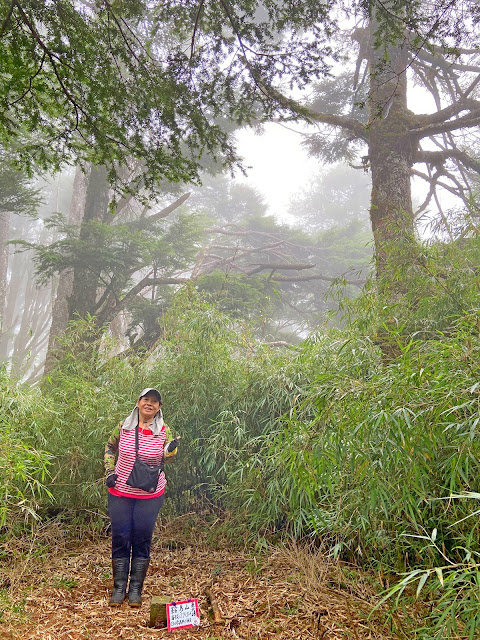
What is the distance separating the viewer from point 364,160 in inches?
220

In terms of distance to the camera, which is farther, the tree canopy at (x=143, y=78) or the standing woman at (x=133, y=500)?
the standing woman at (x=133, y=500)

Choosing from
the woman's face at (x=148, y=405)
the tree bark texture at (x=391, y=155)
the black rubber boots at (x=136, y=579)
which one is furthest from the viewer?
the tree bark texture at (x=391, y=155)

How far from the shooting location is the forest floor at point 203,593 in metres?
2.42

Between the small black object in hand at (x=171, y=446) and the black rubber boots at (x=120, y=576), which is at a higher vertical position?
the small black object in hand at (x=171, y=446)

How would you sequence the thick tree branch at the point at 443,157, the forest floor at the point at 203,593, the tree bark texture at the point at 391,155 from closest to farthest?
the forest floor at the point at 203,593 → the tree bark texture at the point at 391,155 → the thick tree branch at the point at 443,157

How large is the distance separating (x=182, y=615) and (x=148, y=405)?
3.84 feet

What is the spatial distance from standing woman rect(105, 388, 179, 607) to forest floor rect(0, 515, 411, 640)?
6.7 inches

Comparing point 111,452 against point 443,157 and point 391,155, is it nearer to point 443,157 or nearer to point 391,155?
point 391,155

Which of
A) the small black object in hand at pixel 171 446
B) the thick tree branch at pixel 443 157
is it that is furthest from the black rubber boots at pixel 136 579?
the thick tree branch at pixel 443 157

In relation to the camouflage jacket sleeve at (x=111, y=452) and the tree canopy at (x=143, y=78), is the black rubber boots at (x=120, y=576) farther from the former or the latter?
the tree canopy at (x=143, y=78)

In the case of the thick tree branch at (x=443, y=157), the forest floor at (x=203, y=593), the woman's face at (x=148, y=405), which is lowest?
the forest floor at (x=203, y=593)

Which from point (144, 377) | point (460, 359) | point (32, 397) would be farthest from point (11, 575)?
point (460, 359)

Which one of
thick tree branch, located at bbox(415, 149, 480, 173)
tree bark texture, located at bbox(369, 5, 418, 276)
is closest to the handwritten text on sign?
tree bark texture, located at bbox(369, 5, 418, 276)

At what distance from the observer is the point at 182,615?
2.51 meters
